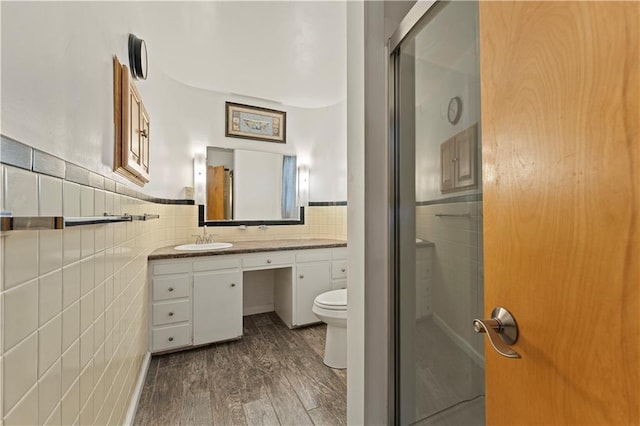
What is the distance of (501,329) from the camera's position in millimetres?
606

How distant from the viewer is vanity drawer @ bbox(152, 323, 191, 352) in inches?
80.1

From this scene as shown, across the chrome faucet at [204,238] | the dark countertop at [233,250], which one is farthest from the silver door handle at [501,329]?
the chrome faucet at [204,238]

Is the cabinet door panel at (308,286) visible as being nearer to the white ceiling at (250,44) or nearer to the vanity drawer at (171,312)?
the vanity drawer at (171,312)

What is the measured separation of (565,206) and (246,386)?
1.92 m

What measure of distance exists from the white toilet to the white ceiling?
6.12 feet

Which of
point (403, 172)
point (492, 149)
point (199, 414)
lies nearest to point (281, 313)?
point (199, 414)

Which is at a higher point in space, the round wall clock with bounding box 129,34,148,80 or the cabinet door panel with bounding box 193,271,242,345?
the round wall clock with bounding box 129,34,148,80

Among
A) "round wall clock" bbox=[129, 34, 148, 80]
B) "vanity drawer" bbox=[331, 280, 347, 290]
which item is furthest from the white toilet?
"round wall clock" bbox=[129, 34, 148, 80]

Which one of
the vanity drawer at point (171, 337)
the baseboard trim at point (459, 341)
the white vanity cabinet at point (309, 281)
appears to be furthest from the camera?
A: the white vanity cabinet at point (309, 281)

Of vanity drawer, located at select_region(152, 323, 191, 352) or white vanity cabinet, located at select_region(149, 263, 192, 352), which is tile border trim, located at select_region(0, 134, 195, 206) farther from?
vanity drawer, located at select_region(152, 323, 191, 352)

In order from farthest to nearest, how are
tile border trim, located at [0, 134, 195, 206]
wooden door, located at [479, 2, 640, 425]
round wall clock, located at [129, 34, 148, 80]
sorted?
round wall clock, located at [129, 34, 148, 80], tile border trim, located at [0, 134, 195, 206], wooden door, located at [479, 2, 640, 425]

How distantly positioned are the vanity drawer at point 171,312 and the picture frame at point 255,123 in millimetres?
1658

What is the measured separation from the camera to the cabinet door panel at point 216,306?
217cm

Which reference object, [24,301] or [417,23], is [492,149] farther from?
[24,301]
